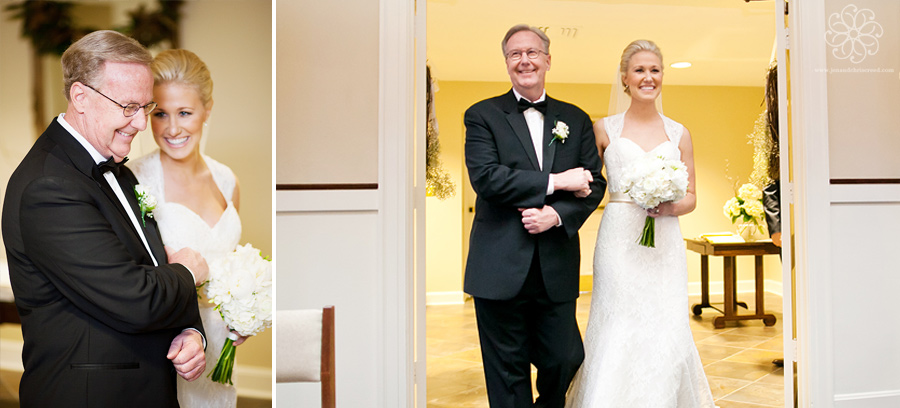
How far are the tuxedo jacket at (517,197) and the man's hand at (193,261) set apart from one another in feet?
3.75

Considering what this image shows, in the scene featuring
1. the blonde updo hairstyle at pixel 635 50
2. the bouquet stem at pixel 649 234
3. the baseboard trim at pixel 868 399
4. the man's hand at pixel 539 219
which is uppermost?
the blonde updo hairstyle at pixel 635 50

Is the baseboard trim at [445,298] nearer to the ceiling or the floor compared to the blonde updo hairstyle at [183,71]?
nearer to the floor

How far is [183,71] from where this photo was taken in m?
1.43

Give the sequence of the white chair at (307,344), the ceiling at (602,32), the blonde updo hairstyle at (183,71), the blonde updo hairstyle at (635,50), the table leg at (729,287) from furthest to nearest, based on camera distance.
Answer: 1. the table leg at (729,287)
2. the ceiling at (602,32)
3. the blonde updo hairstyle at (635,50)
4. the white chair at (307,344)
5. the blonde updo hairstyle at (183,71)

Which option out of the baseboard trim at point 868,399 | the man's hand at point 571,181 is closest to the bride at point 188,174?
the man's hand at point 571,181

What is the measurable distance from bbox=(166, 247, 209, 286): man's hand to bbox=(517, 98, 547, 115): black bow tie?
1.44 m

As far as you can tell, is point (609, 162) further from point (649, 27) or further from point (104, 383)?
point (649, 27)

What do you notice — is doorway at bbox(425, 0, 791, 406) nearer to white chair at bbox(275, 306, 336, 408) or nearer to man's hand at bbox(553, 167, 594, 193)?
man's hand at bbox(553, 167, 594, 193)

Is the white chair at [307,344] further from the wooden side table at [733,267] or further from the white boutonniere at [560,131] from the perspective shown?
the wooden side table at [733,267]

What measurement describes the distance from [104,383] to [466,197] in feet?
18.7

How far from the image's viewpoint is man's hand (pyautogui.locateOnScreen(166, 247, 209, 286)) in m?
1.46

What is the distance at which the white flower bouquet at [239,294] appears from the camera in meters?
1.46

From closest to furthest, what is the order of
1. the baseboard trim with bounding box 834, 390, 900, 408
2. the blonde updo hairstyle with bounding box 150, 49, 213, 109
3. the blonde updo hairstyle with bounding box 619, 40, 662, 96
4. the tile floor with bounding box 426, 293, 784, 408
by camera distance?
the blonde updo hairstyle with bounding box 150, 49, 213, 109
the blonde updo hairstyle with bounding box 619, 40, 662, 96
the baseboard trim with bounding box 834, 390, 900, 408
the tile floor with bounding box 426, 293, 784, 408

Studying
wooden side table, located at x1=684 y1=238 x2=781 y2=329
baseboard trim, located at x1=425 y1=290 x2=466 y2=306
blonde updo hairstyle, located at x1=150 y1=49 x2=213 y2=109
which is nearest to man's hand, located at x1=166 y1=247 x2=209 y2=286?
blonde updo hairstyle, located at x1=150 y1=49 x2=213 y2=109
